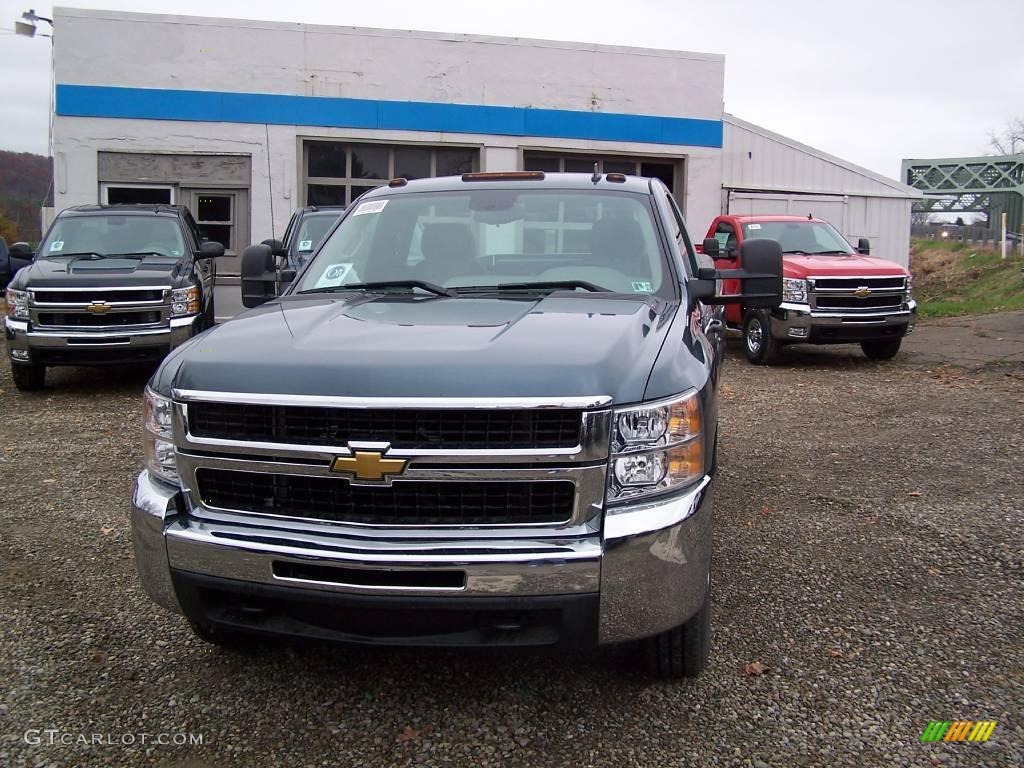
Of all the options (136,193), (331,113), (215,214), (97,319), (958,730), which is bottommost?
(958,730)

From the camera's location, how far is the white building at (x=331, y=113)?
1484 cm

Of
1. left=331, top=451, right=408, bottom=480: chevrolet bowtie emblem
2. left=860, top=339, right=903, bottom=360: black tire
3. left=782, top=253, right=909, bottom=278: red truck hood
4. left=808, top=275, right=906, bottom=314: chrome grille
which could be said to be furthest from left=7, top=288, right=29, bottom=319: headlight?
left=860, top=339, right=903, bottom=360: black tire

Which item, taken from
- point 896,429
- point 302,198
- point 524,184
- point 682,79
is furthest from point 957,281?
point 524,184

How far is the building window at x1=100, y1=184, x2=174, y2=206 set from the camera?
14992 millimetres

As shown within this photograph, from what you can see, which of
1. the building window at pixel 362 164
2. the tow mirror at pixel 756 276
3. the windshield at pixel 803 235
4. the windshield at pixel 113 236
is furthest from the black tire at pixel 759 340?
the tow mirror at pixel 756 276

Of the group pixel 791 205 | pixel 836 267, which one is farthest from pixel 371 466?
pixel 791 205

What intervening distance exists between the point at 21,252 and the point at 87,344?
1908 millimetres

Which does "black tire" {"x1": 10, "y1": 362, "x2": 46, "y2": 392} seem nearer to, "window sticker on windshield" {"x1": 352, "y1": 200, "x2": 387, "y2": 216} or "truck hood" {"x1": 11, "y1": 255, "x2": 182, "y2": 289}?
"truck hood" {"x1": 11, "y1": 255, "x2": 182, "y2": 289}

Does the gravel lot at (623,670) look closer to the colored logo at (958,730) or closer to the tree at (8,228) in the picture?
the colored logo at (958,730)

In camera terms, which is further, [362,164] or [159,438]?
[362,164]

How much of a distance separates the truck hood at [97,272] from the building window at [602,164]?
8.39 m

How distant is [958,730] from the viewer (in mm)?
2889

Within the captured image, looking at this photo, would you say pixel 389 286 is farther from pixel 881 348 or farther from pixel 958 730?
pixel 881 348

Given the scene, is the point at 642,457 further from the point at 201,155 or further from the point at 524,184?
the point at 201,155
